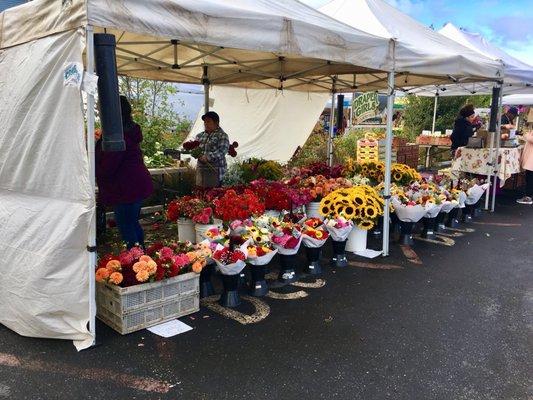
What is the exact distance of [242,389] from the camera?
286cm

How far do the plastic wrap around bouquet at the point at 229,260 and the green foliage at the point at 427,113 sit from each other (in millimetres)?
15455

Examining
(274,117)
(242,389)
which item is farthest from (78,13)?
(274,117)

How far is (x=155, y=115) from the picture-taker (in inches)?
395

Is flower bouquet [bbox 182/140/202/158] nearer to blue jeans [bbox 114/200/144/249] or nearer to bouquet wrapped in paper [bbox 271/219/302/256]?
blue jeans [bbox 114/200/144/249]

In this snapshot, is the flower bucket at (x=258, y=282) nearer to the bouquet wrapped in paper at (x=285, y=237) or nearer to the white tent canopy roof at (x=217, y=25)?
the bouquet wrapped in paper at (x=285, y=237)

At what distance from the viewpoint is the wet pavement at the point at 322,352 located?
9.43 feet

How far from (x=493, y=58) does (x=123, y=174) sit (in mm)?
7250

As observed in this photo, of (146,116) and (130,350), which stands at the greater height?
(146,116)

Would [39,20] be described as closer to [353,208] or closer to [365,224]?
[353,208]

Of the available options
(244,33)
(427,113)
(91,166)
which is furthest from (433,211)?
(427,113)

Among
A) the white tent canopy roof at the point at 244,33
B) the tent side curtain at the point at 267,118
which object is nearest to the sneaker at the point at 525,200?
the white tent canopy roof at the point at 244,33

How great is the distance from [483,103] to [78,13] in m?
22.2

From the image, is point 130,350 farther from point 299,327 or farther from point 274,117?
point 274,117

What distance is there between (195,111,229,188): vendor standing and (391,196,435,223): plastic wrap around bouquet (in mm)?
2390
